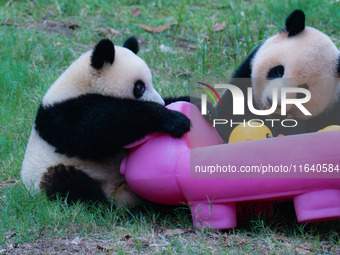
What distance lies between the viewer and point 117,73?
297 cm

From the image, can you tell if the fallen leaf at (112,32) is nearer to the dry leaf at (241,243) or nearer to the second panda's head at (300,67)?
the second panda's head at (300,67)

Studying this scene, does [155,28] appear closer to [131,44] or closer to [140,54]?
[140,54]

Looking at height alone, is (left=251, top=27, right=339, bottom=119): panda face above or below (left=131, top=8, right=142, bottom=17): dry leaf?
below

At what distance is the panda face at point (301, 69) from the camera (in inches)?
120

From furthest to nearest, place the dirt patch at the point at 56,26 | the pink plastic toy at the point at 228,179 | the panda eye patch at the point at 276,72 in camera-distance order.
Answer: the dirt patch at the point at 56,26 → the panda eye patch at the point at 276,72 → the pink plastic toy at the point at 228,179

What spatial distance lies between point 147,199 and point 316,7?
3766 mm

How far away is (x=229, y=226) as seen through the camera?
8.95ft

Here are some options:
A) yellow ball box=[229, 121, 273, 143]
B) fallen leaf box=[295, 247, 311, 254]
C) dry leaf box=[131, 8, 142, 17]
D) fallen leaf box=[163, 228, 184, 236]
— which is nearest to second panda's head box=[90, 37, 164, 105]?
yellow ball box=[229, 121, 273, 143]

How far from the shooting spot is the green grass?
2.74 m

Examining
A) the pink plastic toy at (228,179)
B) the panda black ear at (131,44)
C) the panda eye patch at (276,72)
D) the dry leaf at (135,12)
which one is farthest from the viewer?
the dry leaf at (135,12)

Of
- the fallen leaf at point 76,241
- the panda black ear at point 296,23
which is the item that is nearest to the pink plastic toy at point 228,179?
the fallen leaf at point 76,241

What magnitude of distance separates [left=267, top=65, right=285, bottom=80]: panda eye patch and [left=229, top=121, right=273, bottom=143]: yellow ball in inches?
11.6

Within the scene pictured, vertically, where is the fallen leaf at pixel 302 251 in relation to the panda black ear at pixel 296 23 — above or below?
below

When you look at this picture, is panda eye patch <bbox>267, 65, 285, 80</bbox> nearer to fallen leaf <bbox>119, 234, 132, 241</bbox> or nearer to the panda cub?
the panda cub
